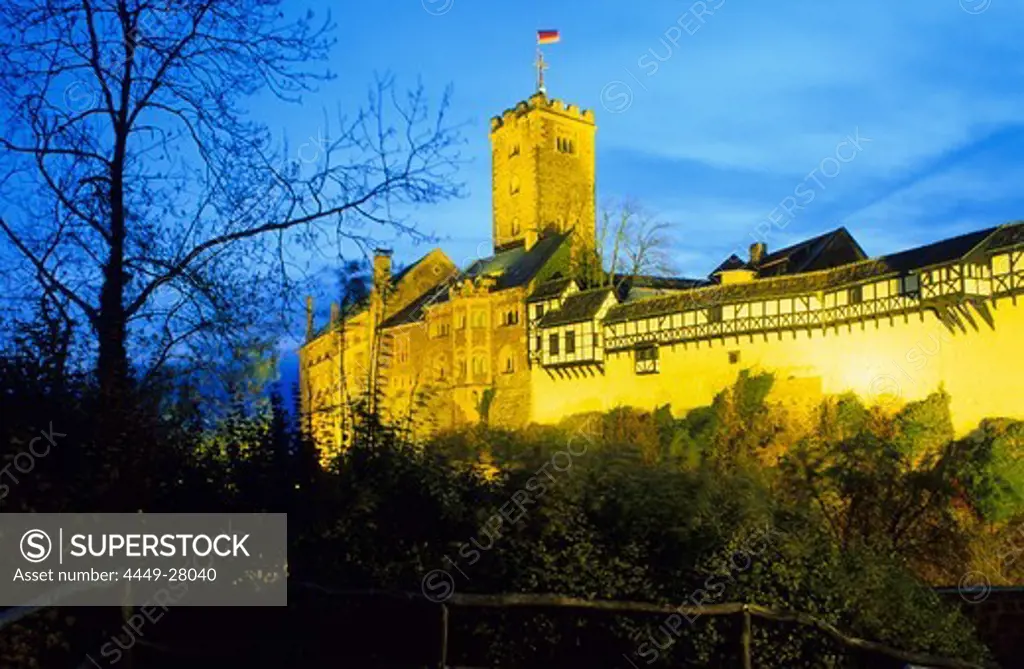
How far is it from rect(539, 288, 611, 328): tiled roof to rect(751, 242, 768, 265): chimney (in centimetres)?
730

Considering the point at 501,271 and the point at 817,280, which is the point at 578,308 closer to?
the point at 501,271

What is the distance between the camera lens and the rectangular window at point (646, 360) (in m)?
38.2

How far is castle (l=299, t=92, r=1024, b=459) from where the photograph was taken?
29625 mm

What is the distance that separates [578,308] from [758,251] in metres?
9.19

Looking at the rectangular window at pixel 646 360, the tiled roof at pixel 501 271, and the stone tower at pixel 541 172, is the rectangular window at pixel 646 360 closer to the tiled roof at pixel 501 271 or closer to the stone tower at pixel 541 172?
the tiled roof at pixel 501 271

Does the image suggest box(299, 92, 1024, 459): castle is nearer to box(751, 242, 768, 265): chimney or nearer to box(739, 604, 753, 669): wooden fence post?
box(751, 242, 768, 265): chimney

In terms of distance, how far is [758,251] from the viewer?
43.2m

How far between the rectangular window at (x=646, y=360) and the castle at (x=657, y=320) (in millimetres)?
53

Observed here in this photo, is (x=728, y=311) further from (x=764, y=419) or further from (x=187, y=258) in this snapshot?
(x=187, y=258)

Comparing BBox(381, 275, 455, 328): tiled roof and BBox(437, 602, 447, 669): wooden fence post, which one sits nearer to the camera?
BBox(437, 602, 447, 669): wooden fence post

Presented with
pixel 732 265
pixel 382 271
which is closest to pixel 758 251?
pixel 732 265

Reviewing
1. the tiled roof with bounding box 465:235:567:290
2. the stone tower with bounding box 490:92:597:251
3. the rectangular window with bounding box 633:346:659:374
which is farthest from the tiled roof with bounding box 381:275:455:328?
the rectangular window with bounding box 633:346:659:374

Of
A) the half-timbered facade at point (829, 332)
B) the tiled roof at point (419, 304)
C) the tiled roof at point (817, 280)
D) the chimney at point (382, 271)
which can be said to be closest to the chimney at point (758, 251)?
the half-timbered facade at point (829, 332)

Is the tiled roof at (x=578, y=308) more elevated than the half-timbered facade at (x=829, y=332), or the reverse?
the tiled roof at (x=578, y=308)
